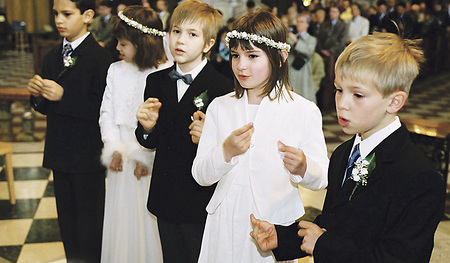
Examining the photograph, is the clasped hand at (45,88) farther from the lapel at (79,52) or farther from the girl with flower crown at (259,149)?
A: the girl with flower crown at (259,149)

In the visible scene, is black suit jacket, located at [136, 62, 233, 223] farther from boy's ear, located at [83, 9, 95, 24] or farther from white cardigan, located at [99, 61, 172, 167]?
boy's ear, located at [83, 9, 95, 24]

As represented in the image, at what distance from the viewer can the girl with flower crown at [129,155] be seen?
2.73m

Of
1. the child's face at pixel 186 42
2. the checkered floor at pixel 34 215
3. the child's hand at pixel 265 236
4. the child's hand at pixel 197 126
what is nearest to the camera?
the child's hand at pixel 265 236

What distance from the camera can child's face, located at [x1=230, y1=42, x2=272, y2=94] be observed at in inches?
74.4

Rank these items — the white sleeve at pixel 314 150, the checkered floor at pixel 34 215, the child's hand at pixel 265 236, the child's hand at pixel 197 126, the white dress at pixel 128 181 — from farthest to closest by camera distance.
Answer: the checkered floor at pixel 34 215
the white dress at pixel 128 181
the child's hand at pixel 197 126
the white sleeve at pixel 314 150
the child's hand at pixel 265 236

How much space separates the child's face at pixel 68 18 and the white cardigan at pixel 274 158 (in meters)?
1.20

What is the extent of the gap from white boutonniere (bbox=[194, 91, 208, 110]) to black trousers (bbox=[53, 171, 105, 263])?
2.81ft

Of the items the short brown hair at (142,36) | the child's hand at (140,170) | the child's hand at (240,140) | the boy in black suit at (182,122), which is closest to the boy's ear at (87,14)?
the short brown hair at (142,36)

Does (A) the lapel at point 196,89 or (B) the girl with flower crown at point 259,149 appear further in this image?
(A) the lapel at point 196,89

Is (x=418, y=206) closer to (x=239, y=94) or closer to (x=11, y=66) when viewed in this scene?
(x=239, y=94)

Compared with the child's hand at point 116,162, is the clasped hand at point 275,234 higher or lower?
higher

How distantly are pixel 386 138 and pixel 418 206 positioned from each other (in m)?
0.21

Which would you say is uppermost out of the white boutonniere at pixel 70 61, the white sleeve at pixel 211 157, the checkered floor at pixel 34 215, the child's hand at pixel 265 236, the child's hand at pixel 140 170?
the white boutonniere at pixel 70 61

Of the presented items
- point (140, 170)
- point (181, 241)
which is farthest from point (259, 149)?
point (140, 170)
